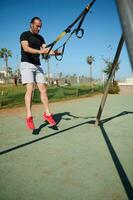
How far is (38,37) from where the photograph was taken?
4.67 meters

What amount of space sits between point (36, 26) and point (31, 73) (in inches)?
34.6

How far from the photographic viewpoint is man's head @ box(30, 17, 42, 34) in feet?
14.3

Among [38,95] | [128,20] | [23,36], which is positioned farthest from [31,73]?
[38,95]

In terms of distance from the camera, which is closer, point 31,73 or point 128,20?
point 128,20

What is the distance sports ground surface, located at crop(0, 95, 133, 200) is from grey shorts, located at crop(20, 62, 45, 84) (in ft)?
3.31

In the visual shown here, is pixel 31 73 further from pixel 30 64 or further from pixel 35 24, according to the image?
pixel 35 24

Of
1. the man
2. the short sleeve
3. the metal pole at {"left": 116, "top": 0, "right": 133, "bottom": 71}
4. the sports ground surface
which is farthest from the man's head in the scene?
the metal pole at {"left": 116, "top": 0, "right": 133, "bottom": 71}

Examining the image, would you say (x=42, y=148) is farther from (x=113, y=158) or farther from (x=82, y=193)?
(x=82, y=193)

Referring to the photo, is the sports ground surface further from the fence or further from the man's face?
the fence

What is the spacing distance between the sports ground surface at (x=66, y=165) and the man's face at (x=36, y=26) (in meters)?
1.92

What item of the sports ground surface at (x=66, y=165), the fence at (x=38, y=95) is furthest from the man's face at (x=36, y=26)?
the fence at (x=38, y=95)

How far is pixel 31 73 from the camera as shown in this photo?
452cm

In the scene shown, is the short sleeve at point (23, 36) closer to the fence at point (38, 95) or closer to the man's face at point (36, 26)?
the man's face at point (36, 26)

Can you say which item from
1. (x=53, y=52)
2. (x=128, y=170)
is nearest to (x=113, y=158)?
(x=128, y=170)
